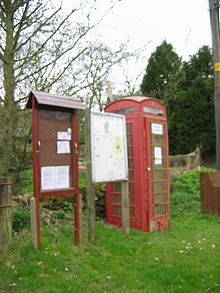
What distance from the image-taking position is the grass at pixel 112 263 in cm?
470

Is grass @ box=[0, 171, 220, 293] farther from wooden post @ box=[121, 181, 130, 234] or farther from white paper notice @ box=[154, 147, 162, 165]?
white paper notice @ box=[154, 147, 162, 165]

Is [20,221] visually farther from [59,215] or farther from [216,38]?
[216,38]

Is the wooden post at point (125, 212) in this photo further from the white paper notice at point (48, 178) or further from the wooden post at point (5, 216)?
the wooden post at point (5, 216)

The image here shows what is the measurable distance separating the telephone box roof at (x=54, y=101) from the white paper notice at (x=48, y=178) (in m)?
0.91

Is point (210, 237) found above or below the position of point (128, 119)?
below

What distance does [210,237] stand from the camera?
7.33 metres

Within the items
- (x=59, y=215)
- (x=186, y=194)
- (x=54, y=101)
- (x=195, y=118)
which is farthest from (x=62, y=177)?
(x=195, y=118)

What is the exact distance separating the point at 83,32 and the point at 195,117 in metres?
21.4

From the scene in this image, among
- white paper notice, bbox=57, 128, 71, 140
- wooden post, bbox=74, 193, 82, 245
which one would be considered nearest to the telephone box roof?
white paper notice, bbox=57, 128, 71, 140

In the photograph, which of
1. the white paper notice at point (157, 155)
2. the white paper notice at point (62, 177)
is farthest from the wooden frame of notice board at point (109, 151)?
the white paper notice at point (157, 155)

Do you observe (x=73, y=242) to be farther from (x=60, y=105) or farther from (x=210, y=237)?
(x=210, y=237)

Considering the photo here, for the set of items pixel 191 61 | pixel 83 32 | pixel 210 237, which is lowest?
pixel 210 237

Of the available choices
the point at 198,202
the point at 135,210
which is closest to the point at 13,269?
the point at 135,210

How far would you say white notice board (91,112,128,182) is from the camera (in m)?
6.53
